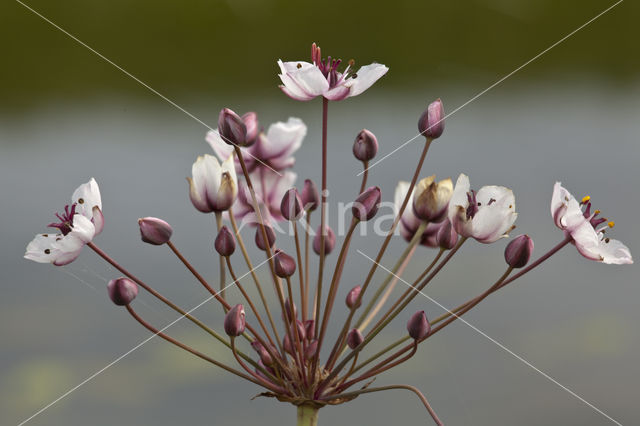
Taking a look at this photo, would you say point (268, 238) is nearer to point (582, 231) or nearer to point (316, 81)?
point (316, 81)

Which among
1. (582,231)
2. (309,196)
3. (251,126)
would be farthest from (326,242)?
(582,231)

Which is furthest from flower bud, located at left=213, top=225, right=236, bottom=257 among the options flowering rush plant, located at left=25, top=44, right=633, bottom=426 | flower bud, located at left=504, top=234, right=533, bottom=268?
flower bud, located at left=504, top=234, right=533, bottom=268

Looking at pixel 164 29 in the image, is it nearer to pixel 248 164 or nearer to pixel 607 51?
pixel 607 51

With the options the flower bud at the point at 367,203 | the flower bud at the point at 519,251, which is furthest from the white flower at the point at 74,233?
the flower bud at the point at 519,251

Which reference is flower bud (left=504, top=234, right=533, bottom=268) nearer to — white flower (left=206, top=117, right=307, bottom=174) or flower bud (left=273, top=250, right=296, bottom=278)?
flower bud (left=273, top=250, right=296, bottom=278)

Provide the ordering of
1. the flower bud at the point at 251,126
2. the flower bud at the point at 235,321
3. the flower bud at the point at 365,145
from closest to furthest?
the flower bud at the point at 235,321, the flower bud at the point at 365,145, the flower bud at the point at 251,126

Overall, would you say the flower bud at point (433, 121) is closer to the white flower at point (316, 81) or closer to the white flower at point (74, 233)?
the white flower at point (316, 81)

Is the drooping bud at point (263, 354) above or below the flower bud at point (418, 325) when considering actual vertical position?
below
